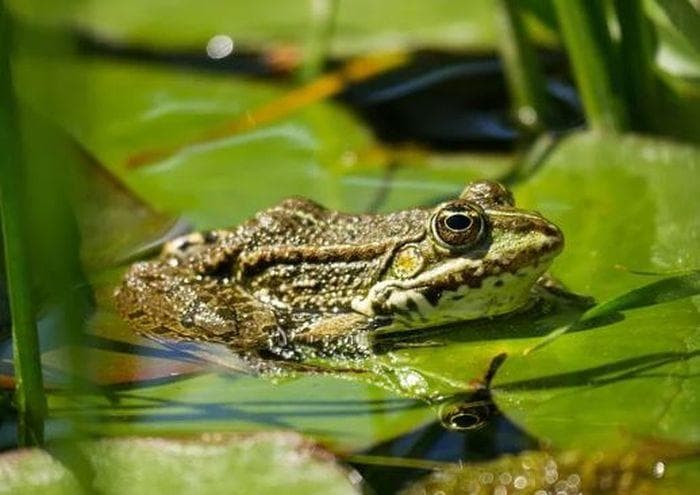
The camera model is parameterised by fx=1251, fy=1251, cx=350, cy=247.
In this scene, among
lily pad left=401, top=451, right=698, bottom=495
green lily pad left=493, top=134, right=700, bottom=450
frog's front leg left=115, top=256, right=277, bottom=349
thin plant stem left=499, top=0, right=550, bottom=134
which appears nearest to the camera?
lily pad left=401, top=451, right=698, bottom=495

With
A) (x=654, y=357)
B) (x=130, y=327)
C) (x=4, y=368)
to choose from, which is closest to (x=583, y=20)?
(x=654, y=357)

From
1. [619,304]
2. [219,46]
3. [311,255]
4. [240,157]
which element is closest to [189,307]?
[311,255]

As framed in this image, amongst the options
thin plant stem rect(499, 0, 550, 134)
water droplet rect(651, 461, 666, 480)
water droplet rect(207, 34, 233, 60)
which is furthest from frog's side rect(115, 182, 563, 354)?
water droplet rect(207, 34, 233, 60)

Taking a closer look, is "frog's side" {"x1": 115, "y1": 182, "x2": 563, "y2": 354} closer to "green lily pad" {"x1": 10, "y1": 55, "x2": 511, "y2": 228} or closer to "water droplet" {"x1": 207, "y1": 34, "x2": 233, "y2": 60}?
"green lily pad" {"x1": 10, "y1": 55, "x2": 511, "y2": 228}

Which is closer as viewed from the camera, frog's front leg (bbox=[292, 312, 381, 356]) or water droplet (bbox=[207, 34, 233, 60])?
frog's front leg (bbox=[292, 312, 381, 356])

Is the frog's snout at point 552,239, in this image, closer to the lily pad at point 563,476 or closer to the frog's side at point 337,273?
the frog's side at point 337,273

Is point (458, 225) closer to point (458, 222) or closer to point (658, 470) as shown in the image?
point (458, 222)
